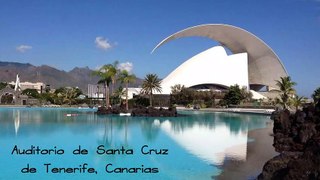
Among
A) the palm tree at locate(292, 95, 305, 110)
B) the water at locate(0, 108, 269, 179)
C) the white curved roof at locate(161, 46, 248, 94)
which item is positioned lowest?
the water at locate(0, 108, 269, 179)

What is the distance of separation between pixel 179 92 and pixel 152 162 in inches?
1897

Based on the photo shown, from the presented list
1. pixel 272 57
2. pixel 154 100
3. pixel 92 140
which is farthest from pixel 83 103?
pixel 92 140

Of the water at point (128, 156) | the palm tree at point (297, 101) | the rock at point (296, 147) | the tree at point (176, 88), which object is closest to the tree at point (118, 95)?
the tree at point (176, 88)

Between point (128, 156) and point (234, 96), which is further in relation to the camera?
point (234, 96)

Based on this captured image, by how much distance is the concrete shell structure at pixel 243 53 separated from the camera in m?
60.5

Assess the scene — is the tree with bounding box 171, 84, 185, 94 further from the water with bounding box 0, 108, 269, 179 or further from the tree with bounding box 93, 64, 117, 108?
the water with bounding box 0, 108, 269, 179

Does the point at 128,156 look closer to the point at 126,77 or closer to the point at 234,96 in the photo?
the point at 126,77

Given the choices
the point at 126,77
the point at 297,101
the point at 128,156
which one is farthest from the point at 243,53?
the point at 128,156

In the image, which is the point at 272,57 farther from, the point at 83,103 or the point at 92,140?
the point at 92,140

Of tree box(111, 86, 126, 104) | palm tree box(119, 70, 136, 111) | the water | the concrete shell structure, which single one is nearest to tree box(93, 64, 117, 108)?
palm tree box(119, 70, 136, 111)

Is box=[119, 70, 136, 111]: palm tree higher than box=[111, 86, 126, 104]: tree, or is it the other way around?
box=[119, 70, 136, 111]: palm tree

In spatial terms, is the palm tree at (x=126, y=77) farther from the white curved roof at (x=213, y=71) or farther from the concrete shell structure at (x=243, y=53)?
the white curved roof at (x=213, y=71)

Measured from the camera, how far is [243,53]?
64.6 m

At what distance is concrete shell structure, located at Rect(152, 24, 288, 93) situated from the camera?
60531 mm
